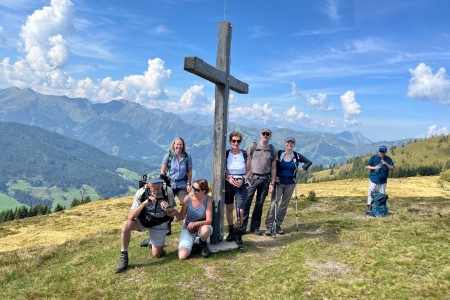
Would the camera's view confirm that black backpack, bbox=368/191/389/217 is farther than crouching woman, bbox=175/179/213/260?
Yes

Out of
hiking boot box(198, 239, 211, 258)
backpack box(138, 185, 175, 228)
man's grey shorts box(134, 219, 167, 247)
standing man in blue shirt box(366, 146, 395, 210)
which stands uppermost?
standing man in blue shirt box(366, 146, 395, 210)

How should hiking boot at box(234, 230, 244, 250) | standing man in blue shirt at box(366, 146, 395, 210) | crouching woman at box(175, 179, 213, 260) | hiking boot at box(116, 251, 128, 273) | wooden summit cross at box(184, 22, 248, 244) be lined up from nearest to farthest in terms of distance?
hiking boot at box(116, 251, 128, 273) → crouching woman at box(175, 179, 213, 260) → wooden summit cross at box(184, 22, 248, 244) → hiking boot at box(234, 230, 244, 250) → standing man in blue shirt at box(366, 146, 395, 210)

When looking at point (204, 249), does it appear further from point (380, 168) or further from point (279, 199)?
point (380, 168)

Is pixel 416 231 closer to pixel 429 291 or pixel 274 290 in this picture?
pixel 429 291

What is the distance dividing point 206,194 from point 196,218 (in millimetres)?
834

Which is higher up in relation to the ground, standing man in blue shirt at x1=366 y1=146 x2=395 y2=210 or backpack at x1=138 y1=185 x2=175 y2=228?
standing man in blue shirt at x1=366 y1=146 x2=395 y2=210

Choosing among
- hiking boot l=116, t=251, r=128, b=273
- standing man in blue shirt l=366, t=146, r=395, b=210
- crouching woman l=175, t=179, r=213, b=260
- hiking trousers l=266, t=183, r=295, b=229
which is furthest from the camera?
standing man in blue shirt l=366, t=146, r=395, b=210

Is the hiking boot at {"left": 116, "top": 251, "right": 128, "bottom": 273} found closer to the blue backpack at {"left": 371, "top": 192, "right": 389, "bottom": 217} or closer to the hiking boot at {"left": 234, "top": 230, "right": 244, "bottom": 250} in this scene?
the hiking boot at {"left": 234, "top": 230, "right": 244, "bottom": 250}

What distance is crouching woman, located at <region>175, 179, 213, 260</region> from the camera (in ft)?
34.8

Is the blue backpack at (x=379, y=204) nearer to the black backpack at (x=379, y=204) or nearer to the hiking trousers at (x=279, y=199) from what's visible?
the black backpack at (x=379, y=204)

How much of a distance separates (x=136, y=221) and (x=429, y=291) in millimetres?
8040

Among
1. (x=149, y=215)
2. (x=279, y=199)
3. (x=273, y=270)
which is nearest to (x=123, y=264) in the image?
(x=149, y=215)

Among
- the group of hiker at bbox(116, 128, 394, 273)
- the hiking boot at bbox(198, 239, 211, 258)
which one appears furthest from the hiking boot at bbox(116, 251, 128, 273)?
the hiking boot at bbox(198, 239, 211, 258)

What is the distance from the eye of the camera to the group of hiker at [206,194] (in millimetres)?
10297
